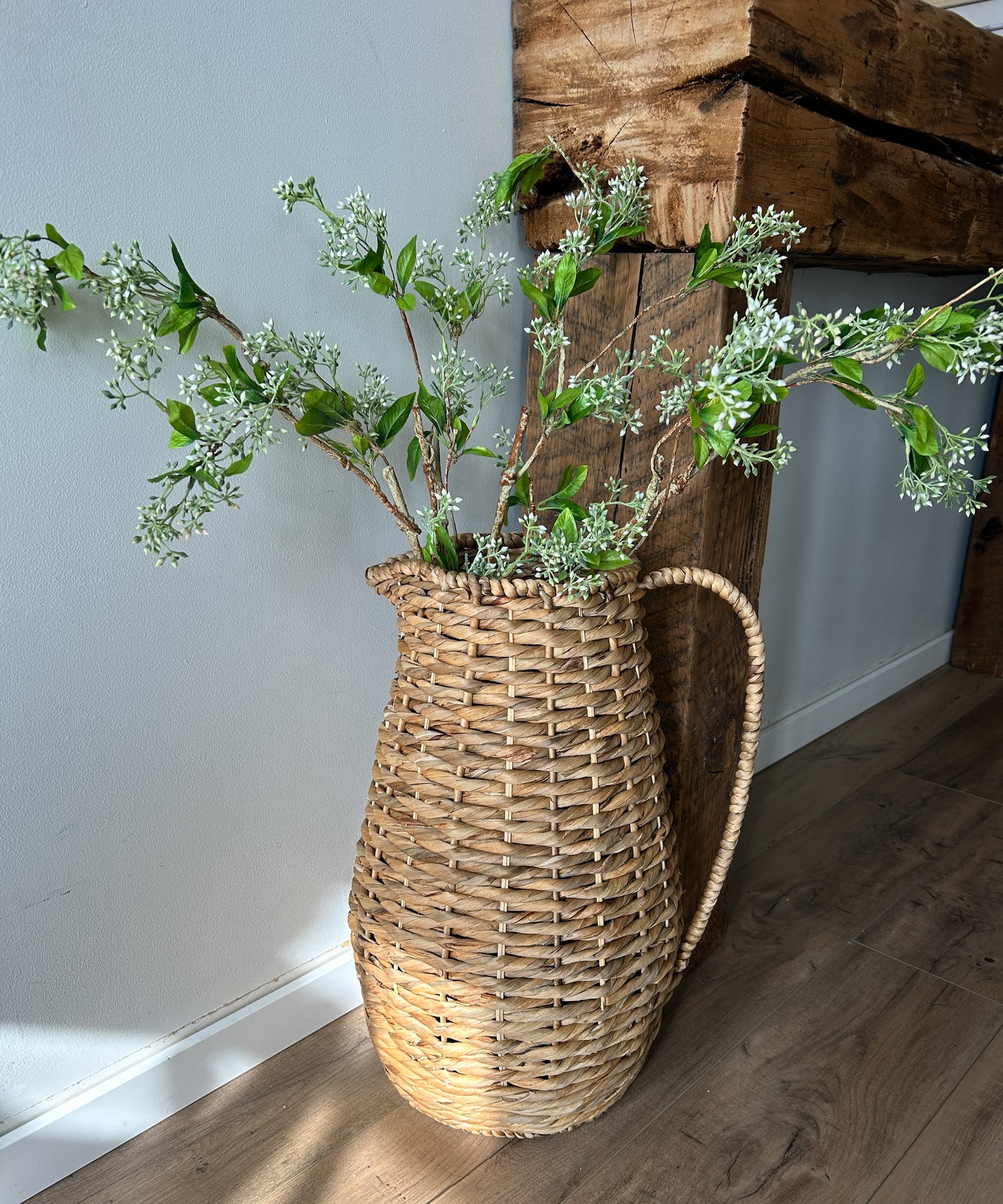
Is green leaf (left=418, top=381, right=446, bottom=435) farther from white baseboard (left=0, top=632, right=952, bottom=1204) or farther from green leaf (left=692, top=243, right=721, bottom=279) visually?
white baseboard (left=0, top=632, right=952, bottom=1204)

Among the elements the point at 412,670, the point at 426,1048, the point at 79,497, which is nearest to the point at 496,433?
the point at 412,670

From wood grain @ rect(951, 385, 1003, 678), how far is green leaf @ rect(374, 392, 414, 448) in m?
1.88

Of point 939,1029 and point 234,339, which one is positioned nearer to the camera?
point 234,339

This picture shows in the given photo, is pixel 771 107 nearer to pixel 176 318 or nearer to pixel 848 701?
pixel 176 318

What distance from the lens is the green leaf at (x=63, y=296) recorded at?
82 centimetres

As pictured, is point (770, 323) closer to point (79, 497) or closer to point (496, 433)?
point (496, 433)

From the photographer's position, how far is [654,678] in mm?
1209

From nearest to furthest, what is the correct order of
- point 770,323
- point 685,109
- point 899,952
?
point 770,323, point 685,109, point 899,952

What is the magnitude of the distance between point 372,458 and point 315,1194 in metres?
0.74

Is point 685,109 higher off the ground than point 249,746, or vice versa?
point 685,109

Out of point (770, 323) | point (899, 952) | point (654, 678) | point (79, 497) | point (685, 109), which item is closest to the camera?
point (770, 323)

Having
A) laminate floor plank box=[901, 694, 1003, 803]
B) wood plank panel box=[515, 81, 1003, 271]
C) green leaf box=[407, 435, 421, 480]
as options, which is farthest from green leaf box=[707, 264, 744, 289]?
laminate floor plank box=[901, 694, 1003, 803]

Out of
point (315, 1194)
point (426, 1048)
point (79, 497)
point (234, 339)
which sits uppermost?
point (234, 339)

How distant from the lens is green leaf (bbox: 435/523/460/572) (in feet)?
3.06
